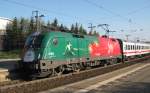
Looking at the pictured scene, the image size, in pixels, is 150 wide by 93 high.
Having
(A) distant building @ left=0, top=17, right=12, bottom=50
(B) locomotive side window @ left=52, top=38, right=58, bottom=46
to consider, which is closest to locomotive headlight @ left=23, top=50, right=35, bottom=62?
(B) locomotive side window @ left=52, top=38, right=58, bottom=46

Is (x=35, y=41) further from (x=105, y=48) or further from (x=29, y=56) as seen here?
(x=105, y=48)

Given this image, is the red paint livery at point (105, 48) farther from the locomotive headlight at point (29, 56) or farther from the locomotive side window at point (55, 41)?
the locomotive headlight at point (29, 56)

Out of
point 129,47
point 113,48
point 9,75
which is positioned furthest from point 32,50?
point 129,47

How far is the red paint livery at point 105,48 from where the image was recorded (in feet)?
95.4

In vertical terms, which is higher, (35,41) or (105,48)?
(35,41)

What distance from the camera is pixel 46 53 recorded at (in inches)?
801

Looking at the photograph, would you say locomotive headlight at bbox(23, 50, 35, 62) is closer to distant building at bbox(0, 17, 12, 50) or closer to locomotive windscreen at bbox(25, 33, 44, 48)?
locomotive windscreen at bbox(25, 33, 44, 48)

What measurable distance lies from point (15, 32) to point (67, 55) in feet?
204

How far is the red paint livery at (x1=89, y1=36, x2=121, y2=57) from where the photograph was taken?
29.1m

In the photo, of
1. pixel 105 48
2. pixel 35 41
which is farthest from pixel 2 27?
pixel 35 41

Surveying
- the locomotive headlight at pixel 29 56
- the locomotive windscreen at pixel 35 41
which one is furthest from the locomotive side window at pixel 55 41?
the locomotive headlight at pixel 29 56

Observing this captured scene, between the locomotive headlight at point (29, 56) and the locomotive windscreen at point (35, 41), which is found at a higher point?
the locomotive windscreen at point (35, 41)

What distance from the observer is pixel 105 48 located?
32625 millimetres

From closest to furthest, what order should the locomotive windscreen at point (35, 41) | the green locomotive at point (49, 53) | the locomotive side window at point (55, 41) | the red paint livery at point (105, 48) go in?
the green locomotive at point (49, 53) < the locomotive windscreen at point (35, 41) < the locomotive side window at point (55, 41) < the red paint livery at point (105, 48)
